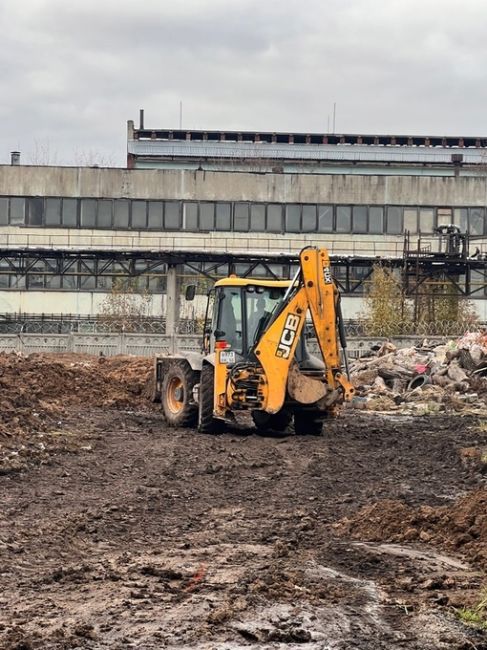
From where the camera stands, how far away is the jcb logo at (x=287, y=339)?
1847cm

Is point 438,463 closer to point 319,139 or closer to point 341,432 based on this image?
point 341,432

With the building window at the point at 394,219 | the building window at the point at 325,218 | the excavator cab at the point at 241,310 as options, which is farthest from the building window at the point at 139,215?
the excavator cab at the point at 241,310

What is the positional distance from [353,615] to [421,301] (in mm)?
50355

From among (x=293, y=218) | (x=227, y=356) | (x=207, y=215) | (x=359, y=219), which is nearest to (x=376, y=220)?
(x=359, y=219)

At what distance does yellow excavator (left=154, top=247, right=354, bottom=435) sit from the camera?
18.5 metres

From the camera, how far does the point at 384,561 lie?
29.3 ft

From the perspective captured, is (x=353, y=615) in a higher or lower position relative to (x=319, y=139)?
lower

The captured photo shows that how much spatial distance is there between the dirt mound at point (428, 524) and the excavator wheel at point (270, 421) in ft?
29.0

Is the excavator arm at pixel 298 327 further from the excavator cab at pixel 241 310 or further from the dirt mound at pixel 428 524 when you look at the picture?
the dirt mound at pixel 428 524

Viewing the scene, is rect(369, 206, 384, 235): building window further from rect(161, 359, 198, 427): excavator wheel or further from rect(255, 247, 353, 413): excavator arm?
rect(255, 247, 353, 413): excavator arm

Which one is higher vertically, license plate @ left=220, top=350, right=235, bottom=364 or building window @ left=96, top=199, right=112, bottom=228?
building window @ left=96, top=199, right=112, bottom=228

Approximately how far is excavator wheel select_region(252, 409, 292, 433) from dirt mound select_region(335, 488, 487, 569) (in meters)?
8.85

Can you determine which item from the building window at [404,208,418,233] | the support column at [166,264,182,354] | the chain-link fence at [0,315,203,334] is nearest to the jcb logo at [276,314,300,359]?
the support column at [166,264,182,354]

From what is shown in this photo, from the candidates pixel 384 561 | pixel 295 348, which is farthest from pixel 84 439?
pixel 384 561
